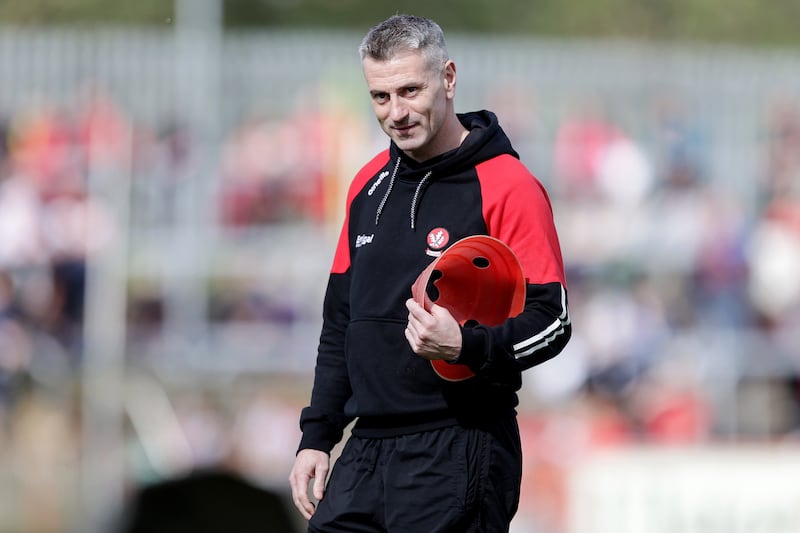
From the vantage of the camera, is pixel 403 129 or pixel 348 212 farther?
pixel 348 212

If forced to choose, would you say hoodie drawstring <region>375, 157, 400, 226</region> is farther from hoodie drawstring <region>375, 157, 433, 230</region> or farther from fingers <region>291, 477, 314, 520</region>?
fingers <region>291, 477, 314, 520</region>

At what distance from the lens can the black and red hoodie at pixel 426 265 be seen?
3904 mm

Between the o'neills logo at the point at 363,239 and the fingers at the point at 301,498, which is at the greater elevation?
the o'neills logo at the point at 363,239

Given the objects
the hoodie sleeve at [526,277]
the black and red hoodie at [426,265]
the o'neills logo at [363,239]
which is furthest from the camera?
the o'neills logo at [363,239]

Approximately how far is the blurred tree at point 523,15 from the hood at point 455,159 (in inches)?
1000

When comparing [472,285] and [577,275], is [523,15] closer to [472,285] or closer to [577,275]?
[577,275]

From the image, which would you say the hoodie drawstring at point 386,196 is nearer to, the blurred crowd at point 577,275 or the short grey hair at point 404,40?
the short grey hair at point 404,40

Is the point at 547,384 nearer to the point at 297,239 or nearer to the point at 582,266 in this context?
the point at 582,266

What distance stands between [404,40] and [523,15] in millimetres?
28788

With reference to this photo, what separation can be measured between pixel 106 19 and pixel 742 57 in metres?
19.2

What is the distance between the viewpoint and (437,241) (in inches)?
157

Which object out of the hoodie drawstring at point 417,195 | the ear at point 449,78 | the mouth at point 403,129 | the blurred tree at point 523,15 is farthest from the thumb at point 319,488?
the blurred tree at point 523,15

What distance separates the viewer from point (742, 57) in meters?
13.5

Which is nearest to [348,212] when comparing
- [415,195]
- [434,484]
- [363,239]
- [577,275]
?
[363,239]
